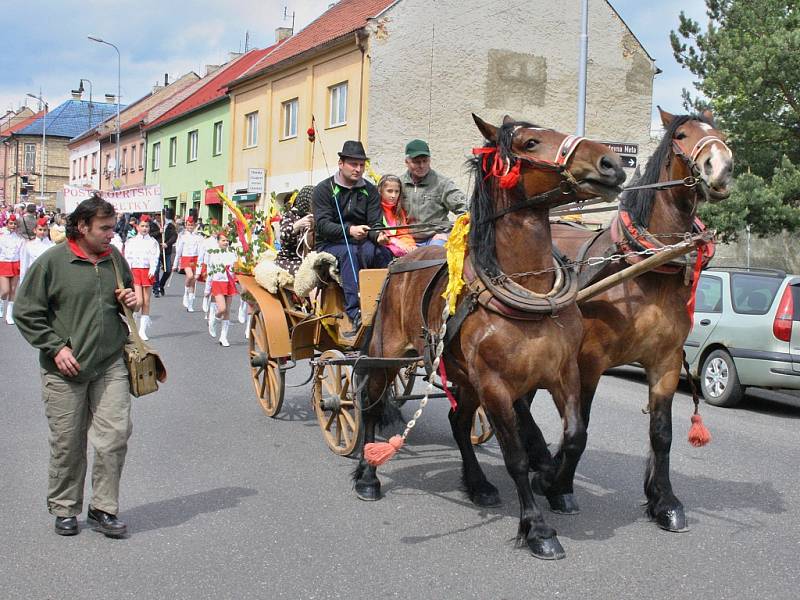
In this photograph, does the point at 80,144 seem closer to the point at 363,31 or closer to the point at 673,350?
the point at 363,31

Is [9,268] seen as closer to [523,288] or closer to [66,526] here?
[66,526]

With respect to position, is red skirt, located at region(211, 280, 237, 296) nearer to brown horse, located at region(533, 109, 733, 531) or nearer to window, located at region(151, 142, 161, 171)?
brown horse, located at region(533, 109, 733, 531)

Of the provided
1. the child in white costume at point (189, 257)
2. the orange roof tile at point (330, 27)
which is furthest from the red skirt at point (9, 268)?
the orange roof tile at point (330, 27)

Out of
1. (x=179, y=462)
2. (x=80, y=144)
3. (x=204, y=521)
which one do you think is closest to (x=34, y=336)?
(x=204, y=521)

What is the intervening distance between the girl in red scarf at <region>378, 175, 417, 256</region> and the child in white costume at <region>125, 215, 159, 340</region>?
302 inches

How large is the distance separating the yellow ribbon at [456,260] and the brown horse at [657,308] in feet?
2.98

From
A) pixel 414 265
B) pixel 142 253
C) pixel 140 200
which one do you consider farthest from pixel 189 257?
pixel 414 265

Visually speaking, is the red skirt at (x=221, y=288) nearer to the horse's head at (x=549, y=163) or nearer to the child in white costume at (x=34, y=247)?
the child in white costume at (x=34, y=247)

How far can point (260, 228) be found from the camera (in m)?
9.45

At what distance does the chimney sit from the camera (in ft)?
135

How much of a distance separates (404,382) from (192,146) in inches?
1330

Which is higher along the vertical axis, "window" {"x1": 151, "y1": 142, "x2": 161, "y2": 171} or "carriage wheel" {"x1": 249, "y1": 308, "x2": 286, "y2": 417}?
"window" {"x1": 151, "y1": 142, "x2": 161, "y2": 171}

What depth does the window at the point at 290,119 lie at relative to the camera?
1165 inches

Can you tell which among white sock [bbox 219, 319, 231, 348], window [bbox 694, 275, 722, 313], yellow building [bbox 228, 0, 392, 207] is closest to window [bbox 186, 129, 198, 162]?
yellow building [bbox 228, 0, 392, 207]
